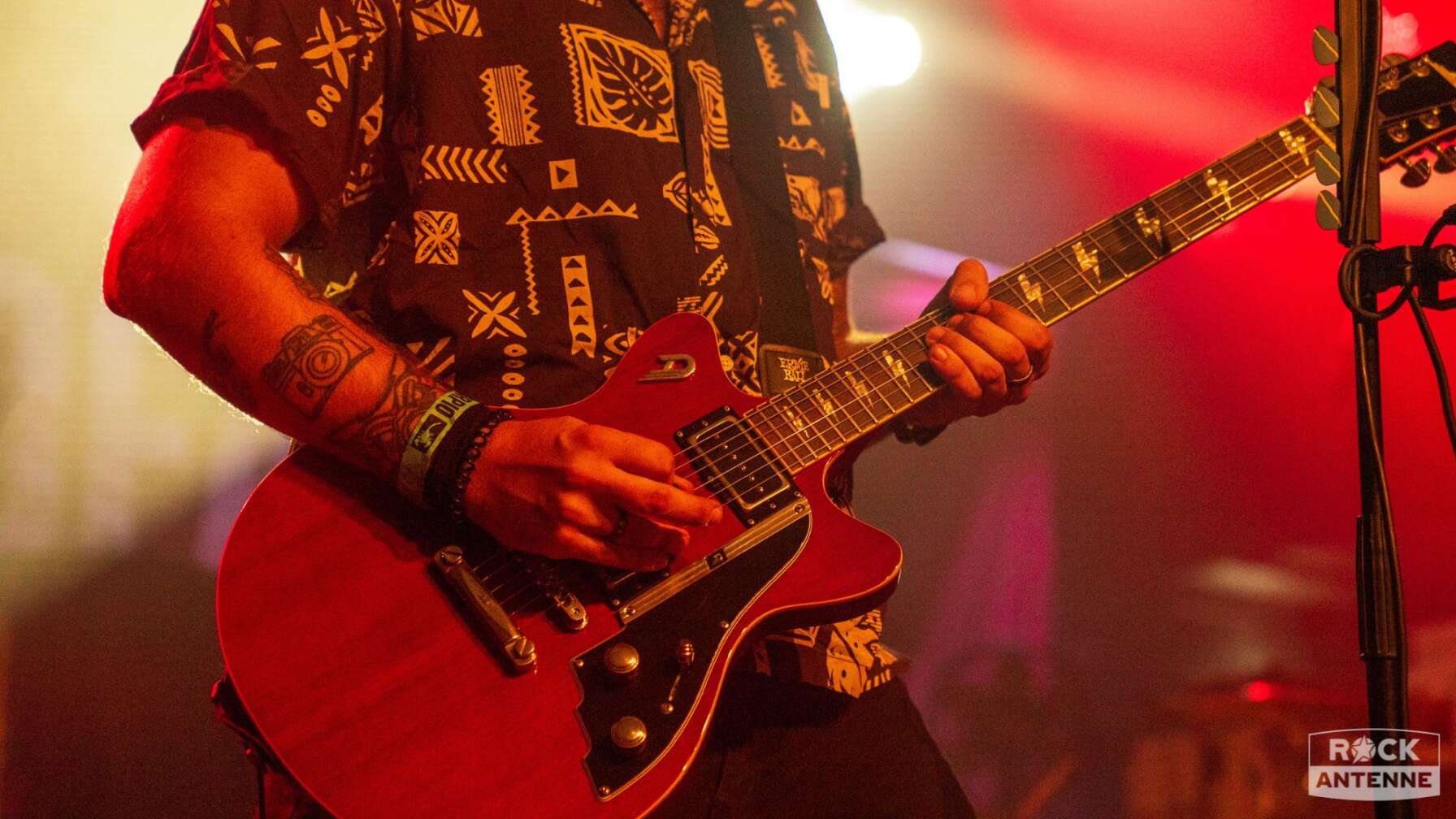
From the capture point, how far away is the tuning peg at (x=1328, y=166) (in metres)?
1.04

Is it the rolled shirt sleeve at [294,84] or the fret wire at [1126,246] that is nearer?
the rolled shirt sleeve at [294,84]

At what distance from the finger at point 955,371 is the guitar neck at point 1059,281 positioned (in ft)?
0.14

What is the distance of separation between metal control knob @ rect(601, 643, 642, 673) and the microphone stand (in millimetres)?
743

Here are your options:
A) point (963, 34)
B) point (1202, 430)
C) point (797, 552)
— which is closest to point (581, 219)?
point (797, 552)

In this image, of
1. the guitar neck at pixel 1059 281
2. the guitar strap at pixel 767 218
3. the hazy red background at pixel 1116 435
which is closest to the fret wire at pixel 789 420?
the guitar neck at pixel 1059 281

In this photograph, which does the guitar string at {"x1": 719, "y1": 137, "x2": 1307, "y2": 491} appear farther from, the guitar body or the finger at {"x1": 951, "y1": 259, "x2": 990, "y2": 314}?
the guitar body

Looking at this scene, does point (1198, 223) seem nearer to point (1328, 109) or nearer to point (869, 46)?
point (1328, 109)

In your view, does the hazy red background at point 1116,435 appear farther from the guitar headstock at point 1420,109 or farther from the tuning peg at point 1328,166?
the tuning peg at point 1328,166

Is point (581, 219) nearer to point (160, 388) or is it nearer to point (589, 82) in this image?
point (589, 82)

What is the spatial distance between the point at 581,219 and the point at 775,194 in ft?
1.42

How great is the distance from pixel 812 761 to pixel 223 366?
0.97 metres

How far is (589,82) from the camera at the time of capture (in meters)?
1.44

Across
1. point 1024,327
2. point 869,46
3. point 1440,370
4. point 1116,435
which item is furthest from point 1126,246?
point 869,46

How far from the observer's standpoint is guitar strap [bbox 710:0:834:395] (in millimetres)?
1570
